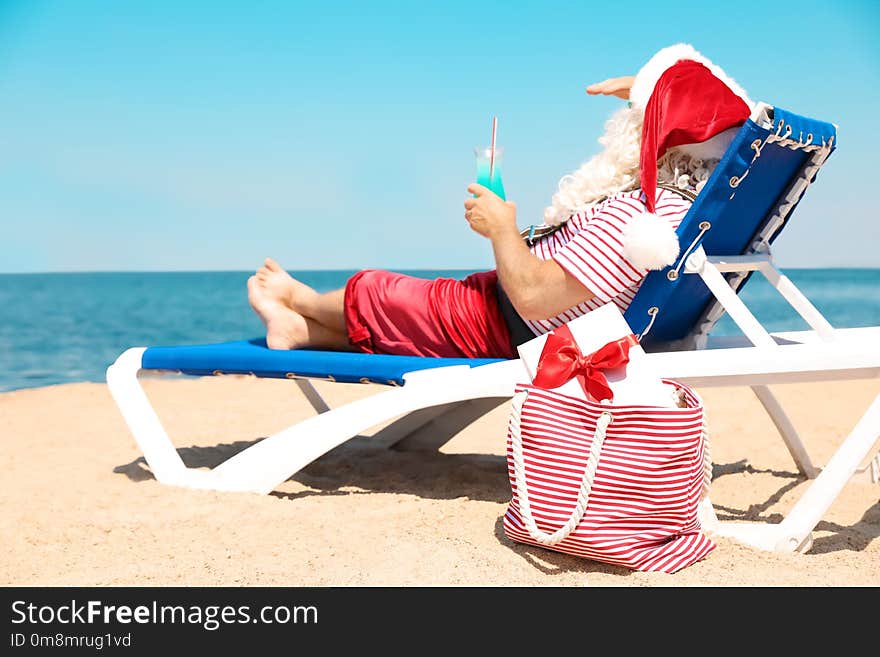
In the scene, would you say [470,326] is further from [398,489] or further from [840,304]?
[840,304]

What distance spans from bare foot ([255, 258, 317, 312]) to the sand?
2.37 feet

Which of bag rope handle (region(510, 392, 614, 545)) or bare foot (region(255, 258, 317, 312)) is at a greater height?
bare foot (region(255, 258, 317, 312))

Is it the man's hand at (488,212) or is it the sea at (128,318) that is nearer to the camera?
the man's hand at (488,212)

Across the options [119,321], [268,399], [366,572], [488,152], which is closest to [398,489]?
[366,572]

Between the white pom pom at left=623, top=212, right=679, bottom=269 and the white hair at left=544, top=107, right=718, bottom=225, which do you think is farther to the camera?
the white hair at left=544, top=107, right=718, bottom=225

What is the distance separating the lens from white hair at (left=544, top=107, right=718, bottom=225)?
299 cm

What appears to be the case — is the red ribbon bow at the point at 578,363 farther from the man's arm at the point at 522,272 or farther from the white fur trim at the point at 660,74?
the white fur trim at the point at 660,74

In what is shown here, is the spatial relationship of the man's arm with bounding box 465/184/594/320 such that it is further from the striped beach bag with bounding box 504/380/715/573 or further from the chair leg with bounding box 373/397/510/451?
the chair leg with bounding box 373/397/510/451

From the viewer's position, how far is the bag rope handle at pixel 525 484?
2412 mm

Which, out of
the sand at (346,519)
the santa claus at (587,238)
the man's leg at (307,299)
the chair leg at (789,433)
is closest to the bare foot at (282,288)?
the man's leg at (307,299)

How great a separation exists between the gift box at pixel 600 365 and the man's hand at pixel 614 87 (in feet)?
3.28

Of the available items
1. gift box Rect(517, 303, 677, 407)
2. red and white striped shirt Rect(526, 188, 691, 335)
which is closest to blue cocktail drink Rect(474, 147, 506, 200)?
red and white striped shirt Rect(526, 188, 691, 335)
